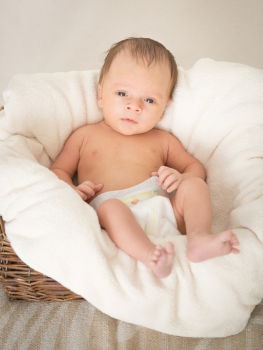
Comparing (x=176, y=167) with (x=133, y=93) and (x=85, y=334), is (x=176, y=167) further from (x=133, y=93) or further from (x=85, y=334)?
(x=85, y=334)

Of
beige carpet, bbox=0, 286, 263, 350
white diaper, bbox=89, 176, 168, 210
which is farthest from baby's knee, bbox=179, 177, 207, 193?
beige carpet, bbox=0, 286, 263, 350

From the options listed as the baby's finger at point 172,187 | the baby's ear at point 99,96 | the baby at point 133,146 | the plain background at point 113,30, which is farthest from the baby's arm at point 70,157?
the plain background at point 113,30

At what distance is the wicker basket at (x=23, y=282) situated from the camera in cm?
102

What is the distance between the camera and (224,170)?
1.32 metres

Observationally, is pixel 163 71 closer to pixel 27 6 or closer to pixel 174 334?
pixel 174 334

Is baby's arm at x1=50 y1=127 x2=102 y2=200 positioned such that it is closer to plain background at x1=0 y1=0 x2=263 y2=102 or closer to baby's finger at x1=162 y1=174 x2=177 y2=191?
baby's finger at x1=162 y1=174 x2=177 y2=191

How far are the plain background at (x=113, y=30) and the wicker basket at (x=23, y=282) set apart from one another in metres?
1.14

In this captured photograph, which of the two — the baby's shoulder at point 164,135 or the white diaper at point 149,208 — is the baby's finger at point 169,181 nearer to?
the white diaper at point 149,208

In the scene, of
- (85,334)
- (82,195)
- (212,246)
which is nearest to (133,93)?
(82,195)

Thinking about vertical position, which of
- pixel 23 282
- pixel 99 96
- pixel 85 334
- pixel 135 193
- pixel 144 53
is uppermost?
pixel 144 53

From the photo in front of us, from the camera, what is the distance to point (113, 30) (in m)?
2.02

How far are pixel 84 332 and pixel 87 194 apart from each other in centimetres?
37

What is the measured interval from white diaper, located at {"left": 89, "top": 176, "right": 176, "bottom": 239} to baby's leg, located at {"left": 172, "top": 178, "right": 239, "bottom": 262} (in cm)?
3

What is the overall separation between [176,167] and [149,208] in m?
0.33
